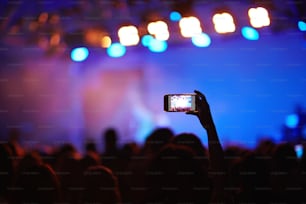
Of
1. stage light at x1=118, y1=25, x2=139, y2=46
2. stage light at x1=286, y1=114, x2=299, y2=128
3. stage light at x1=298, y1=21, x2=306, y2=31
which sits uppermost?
stage light at x1=118, y1=25, x2=139, y2=46

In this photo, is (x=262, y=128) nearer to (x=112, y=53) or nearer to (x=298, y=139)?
(x=298, y=139)

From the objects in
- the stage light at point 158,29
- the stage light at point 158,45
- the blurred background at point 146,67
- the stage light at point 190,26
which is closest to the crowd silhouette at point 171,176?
the blurred background at point 146,67

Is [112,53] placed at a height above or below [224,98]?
above

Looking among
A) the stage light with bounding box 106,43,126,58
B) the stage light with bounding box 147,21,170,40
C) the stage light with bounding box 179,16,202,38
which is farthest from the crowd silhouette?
the stage light with bounding box 106,43,126,58

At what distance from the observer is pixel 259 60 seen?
4746mm

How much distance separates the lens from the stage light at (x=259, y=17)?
4203mm

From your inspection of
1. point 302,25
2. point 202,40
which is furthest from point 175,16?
point 302,25

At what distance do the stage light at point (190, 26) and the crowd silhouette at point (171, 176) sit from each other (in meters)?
1.87

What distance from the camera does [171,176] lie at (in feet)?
6.50

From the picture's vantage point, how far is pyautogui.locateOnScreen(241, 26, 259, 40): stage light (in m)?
4.76

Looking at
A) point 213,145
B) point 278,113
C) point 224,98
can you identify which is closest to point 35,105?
point 224,98

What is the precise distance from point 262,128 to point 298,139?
59cm

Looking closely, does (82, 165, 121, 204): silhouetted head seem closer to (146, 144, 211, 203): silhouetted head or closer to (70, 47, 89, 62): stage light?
(146, 144, 211, 203): silhouetted head

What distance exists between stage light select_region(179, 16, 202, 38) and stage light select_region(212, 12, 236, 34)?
22 centimetres
